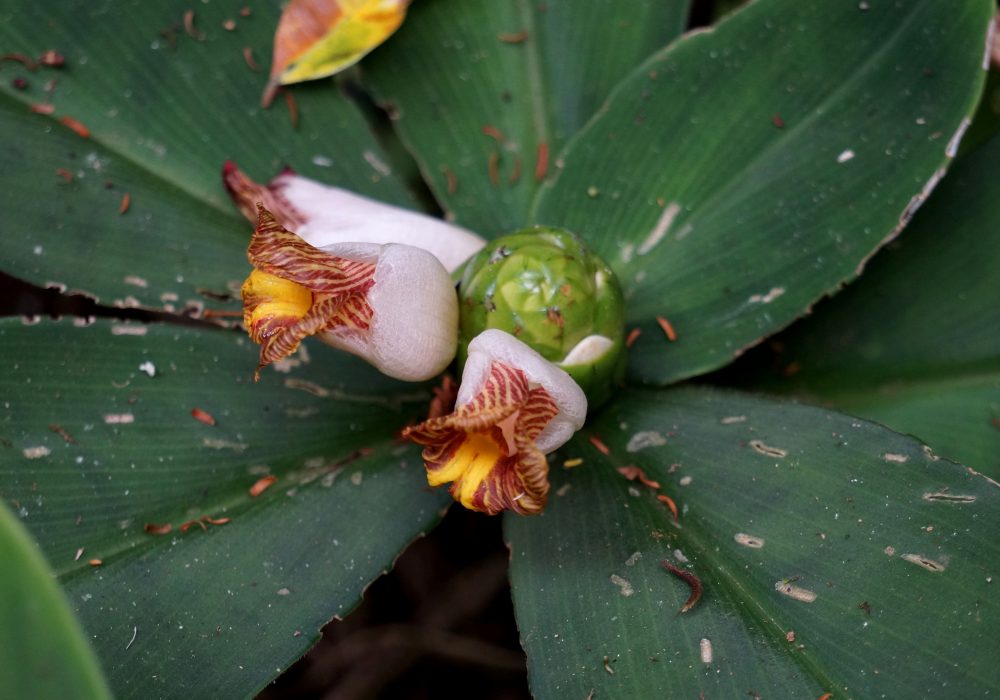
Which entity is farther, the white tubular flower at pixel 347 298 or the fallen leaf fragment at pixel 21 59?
the fallen leaf fragment at pixel 21 59

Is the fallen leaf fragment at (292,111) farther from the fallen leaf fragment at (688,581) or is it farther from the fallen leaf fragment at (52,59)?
the fallen leaf fragment at (688,581)

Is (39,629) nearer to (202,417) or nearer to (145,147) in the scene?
(202,417)

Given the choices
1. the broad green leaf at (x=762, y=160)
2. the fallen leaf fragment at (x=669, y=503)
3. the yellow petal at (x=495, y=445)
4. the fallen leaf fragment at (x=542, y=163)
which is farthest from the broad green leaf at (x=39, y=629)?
the fallen leaf fragment at (x=542, y=163)

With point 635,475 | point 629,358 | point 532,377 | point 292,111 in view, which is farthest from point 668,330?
point 292,111

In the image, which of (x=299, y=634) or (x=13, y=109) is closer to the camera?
(x=299, y=634)

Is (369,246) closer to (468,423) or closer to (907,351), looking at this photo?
(468,423)

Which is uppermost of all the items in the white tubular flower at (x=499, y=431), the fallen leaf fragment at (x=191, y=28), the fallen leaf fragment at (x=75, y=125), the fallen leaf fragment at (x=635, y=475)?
the fallen leaf fragment at (x=191, y=28)

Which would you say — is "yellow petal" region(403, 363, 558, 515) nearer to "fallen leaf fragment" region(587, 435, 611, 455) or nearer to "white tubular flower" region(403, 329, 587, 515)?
"white tubular flower" region(403, 329, 587, 515)

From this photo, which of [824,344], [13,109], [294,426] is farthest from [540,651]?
[13,109]
